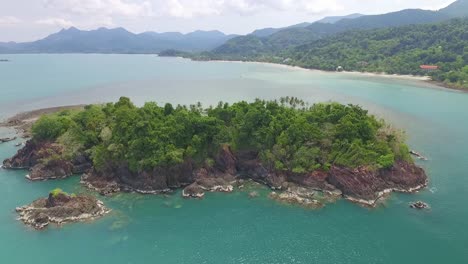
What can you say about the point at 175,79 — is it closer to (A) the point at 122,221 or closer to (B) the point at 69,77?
(B) the point at 69,77

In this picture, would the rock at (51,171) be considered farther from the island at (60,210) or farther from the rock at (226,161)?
the rock at (226,161)

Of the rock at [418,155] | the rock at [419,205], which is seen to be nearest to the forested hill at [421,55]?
the rock at [418,155]

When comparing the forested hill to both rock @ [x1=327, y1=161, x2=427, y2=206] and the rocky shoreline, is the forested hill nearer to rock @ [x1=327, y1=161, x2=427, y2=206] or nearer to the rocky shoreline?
rock @ [x1=327, y1=161, x2=427, y2=206]

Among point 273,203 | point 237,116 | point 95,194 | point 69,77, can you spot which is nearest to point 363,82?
point 237,116

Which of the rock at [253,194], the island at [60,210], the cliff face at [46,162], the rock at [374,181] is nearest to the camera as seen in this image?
the island at [60,210]

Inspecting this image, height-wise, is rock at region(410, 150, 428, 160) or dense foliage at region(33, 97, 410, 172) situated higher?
dense foliage at region(33, 97, 410, 172)

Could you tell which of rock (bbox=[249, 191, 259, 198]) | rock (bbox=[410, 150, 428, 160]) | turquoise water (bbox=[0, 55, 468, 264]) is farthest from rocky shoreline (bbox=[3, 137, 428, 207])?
rock (bbox=[410, 150, 428, 160])
